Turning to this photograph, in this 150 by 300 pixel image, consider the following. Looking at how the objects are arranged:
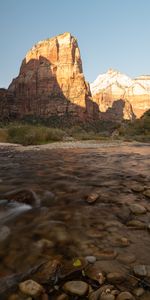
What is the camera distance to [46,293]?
7.92 ft

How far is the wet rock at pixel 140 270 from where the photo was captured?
2690mm

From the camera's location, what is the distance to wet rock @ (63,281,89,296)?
242 centimetres

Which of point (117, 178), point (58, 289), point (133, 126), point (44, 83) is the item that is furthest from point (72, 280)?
point (44, 83)

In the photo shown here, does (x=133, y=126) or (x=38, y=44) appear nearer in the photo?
(x=133, y=126)

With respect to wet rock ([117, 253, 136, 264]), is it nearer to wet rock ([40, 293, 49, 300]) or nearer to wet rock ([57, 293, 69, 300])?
wet rock ([57, 293, 69, 300])

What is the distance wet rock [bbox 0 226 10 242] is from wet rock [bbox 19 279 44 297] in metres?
1.15

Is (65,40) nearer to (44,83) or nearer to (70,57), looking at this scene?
(70,57)

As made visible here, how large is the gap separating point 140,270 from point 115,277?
304 mm

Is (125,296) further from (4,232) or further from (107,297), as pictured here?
(4,232)

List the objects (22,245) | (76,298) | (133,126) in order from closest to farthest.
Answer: (76,298), (22,245), (133,126)

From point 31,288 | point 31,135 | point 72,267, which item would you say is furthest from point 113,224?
point 31,135

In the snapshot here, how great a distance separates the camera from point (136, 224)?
405 cm

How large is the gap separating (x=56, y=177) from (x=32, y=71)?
501 feet

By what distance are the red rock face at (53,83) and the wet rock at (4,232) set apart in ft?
428
